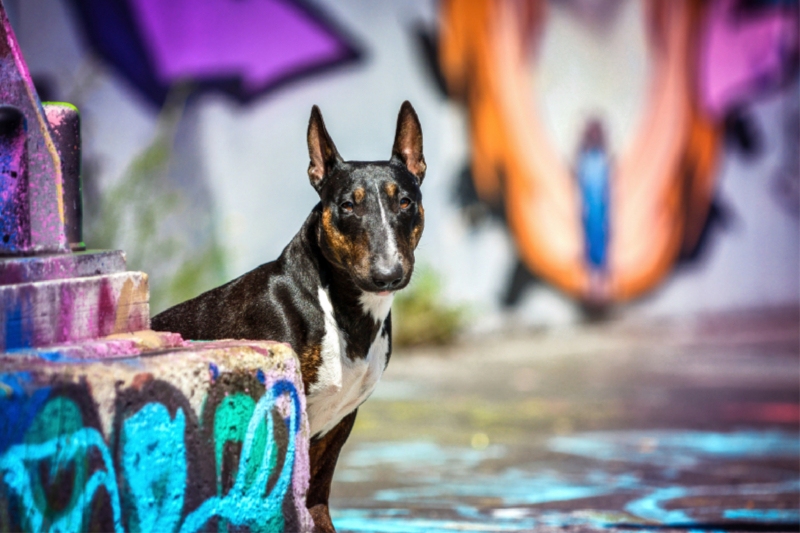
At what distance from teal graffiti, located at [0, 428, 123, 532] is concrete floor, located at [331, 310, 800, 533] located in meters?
1.85

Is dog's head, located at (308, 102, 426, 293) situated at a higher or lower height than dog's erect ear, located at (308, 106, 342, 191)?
lower

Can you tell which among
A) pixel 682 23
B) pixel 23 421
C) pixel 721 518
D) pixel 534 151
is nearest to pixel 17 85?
pixel 23 421

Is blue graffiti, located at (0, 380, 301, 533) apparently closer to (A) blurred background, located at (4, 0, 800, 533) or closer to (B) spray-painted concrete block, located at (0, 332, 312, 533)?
(B) spray-painted concrete block, located at (0, 332, 312, 533)

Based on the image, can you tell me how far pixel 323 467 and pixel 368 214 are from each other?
1093mm

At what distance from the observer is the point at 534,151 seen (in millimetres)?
11352

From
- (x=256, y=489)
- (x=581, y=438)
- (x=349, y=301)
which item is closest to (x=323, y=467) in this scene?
(x=349, y=301)

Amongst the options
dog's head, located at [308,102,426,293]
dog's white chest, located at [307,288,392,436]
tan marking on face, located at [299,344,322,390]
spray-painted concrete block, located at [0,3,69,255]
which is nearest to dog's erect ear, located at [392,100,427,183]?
dog's head, located at [308,102,426,293]

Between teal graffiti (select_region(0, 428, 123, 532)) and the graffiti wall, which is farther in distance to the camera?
the graffiti wall

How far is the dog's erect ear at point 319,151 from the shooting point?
355 centimetres

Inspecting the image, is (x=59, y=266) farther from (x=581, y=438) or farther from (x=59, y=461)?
(x=581, y=438)

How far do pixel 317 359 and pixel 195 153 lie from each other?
23.0 ft

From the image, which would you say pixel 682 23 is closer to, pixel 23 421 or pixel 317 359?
pixel 317 359

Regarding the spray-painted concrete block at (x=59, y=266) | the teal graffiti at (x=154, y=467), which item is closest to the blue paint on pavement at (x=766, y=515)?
the teal graffiti at (x=154, y=467)

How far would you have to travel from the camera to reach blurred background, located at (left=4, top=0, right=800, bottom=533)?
6.80m
